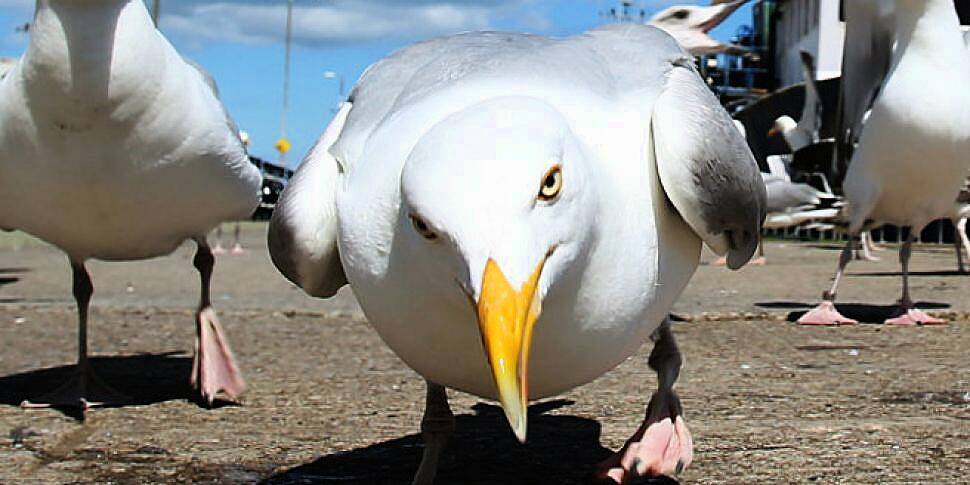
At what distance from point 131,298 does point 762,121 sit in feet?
47.8

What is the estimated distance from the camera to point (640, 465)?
304cm

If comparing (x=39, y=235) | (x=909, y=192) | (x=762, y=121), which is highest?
(x=39, y=235)

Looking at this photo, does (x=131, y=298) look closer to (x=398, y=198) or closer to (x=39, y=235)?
(x=39, y=235)

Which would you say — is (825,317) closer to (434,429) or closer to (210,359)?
(210,359)

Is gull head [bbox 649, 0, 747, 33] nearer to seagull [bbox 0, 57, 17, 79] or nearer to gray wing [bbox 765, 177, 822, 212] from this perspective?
seagull [bbox 0, 57, 17, 79]

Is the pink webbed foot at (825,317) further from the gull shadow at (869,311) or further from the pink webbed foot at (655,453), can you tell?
the pink webbed foot at (655,453)

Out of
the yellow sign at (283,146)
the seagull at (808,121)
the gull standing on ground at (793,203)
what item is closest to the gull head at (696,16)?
the gull standing on ground at (793,203)

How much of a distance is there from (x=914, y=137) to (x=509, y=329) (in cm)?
570

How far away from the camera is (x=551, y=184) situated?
208 centimetres

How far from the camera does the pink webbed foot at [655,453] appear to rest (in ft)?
10.0

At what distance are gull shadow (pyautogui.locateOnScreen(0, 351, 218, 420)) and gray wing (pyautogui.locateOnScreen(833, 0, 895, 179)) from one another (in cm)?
466

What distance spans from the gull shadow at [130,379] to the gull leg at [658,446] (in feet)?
6.73

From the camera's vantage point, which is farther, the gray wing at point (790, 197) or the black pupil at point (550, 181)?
the gray wing at point (790, 197)

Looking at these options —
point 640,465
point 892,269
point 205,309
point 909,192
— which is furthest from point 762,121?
point 640,465
